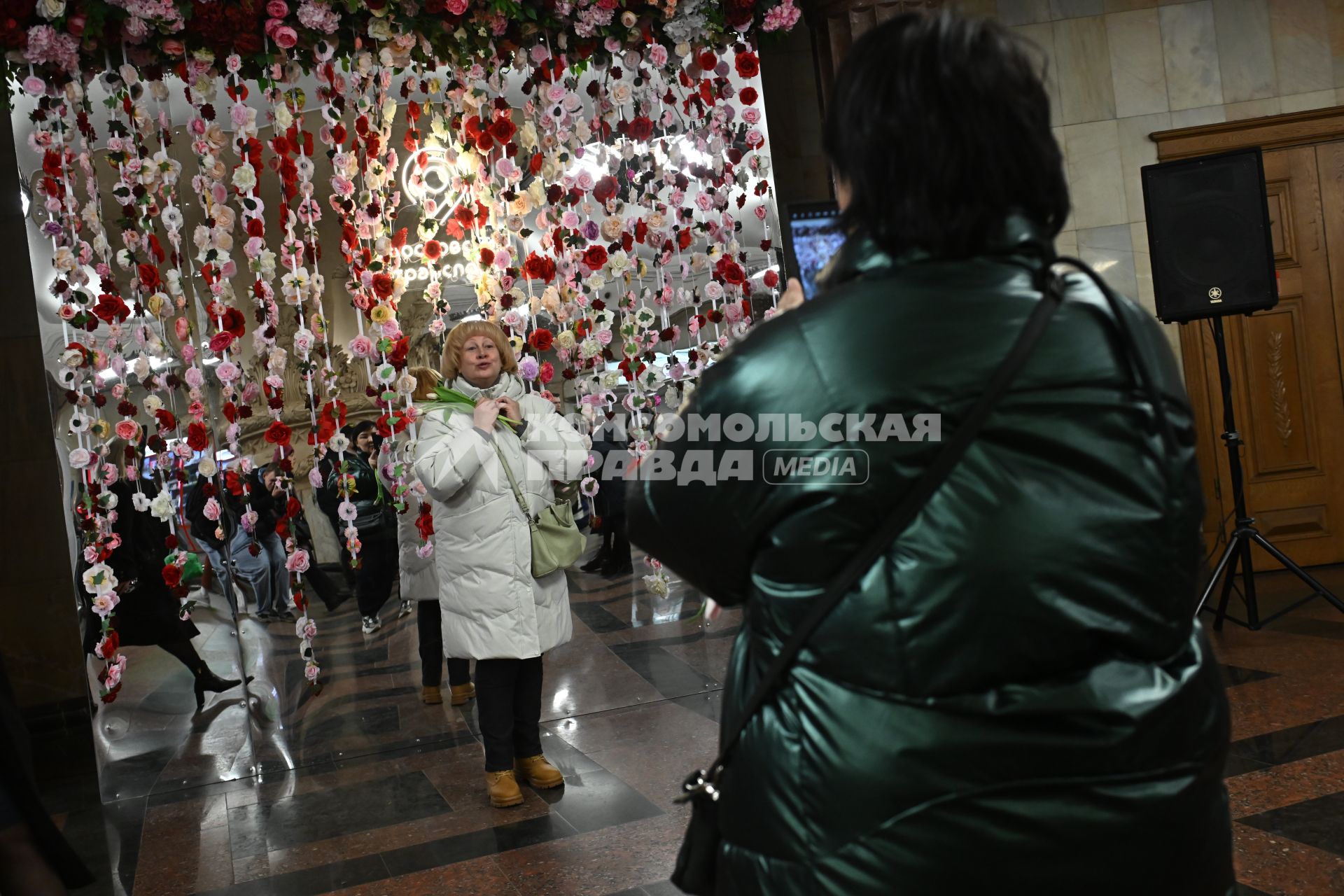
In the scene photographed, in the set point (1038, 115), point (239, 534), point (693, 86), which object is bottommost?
point (239, 534)

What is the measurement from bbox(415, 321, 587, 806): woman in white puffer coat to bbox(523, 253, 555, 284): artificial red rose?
3.09 feet

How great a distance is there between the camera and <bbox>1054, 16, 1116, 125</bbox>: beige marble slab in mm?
6328

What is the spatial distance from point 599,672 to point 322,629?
1.26 m

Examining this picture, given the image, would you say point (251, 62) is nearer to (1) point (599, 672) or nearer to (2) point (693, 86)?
(2) point (693, 86)

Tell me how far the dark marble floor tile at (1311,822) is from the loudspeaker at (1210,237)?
2665 mm

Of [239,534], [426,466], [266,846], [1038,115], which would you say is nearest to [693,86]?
[426,466]

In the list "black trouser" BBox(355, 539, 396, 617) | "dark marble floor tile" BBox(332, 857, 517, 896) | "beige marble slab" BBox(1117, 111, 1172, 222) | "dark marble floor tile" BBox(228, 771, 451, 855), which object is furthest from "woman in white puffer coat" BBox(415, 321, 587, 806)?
"beige marble slab" BBox(1117, 111, 1172, 222)

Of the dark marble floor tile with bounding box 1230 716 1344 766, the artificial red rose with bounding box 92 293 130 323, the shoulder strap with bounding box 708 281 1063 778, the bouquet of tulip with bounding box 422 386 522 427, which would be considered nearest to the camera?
the shoulder strap with bounding box 708 281 1063 778

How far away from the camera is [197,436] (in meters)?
4.43

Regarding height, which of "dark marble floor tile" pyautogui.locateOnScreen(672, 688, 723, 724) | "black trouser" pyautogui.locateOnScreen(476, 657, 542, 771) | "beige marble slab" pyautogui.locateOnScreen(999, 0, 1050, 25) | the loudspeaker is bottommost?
"dark marble floor tile" pyautogui.locateOnScreen(672, 688, 723, 724)

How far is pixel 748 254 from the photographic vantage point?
218 inches

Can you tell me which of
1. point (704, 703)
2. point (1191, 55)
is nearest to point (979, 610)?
point (704, 703)

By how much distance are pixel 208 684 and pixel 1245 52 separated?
248 inches

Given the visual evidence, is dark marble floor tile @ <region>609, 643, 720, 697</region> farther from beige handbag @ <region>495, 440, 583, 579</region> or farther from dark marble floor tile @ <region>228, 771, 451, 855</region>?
beige handbag @ <region>495, 440, 583, 579</region>
